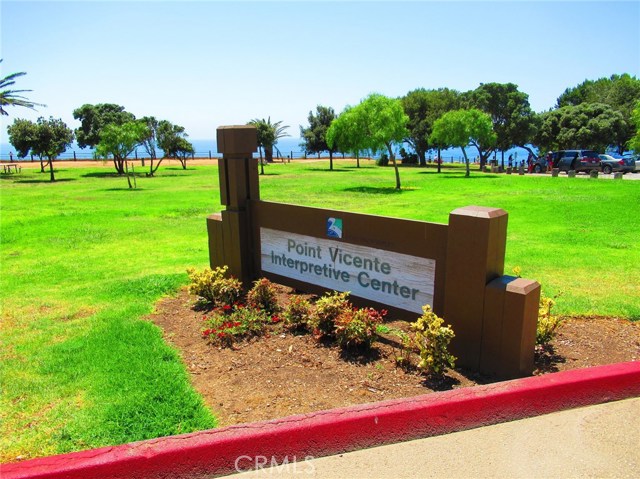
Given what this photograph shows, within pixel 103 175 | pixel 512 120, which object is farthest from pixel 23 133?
pixel 512 120

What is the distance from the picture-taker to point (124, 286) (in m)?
7.86

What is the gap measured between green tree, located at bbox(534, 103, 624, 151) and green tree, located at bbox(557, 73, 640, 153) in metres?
0.97

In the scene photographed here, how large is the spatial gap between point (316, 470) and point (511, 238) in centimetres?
992

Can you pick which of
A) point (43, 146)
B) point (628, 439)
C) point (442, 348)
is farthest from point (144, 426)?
point (43, 146)

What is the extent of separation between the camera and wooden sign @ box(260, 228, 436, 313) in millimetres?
5035

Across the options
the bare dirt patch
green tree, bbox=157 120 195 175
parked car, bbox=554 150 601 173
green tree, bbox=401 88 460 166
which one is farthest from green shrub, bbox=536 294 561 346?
green tree, bbox=401 88 460 166

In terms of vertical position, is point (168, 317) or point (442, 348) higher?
point (442, 348)

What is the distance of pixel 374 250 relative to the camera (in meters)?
5.39

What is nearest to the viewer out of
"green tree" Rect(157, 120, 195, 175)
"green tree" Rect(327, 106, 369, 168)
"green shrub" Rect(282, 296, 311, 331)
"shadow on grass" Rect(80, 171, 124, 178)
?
"green shrub" Rect(282, 296, 311, 331)

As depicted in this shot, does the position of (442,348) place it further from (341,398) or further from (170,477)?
(170,477)

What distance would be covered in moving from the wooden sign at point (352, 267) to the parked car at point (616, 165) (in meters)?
34.1

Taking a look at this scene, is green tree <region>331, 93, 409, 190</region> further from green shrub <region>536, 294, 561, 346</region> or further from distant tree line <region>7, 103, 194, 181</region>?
green shrub <region>536, 294, 561, 346</region>

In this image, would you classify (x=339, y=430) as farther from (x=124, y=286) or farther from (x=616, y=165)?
(x=616, y=165)

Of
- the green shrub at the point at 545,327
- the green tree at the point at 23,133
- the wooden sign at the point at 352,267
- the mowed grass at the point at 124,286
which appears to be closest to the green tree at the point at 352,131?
the mowed grass at the point at 124,286
